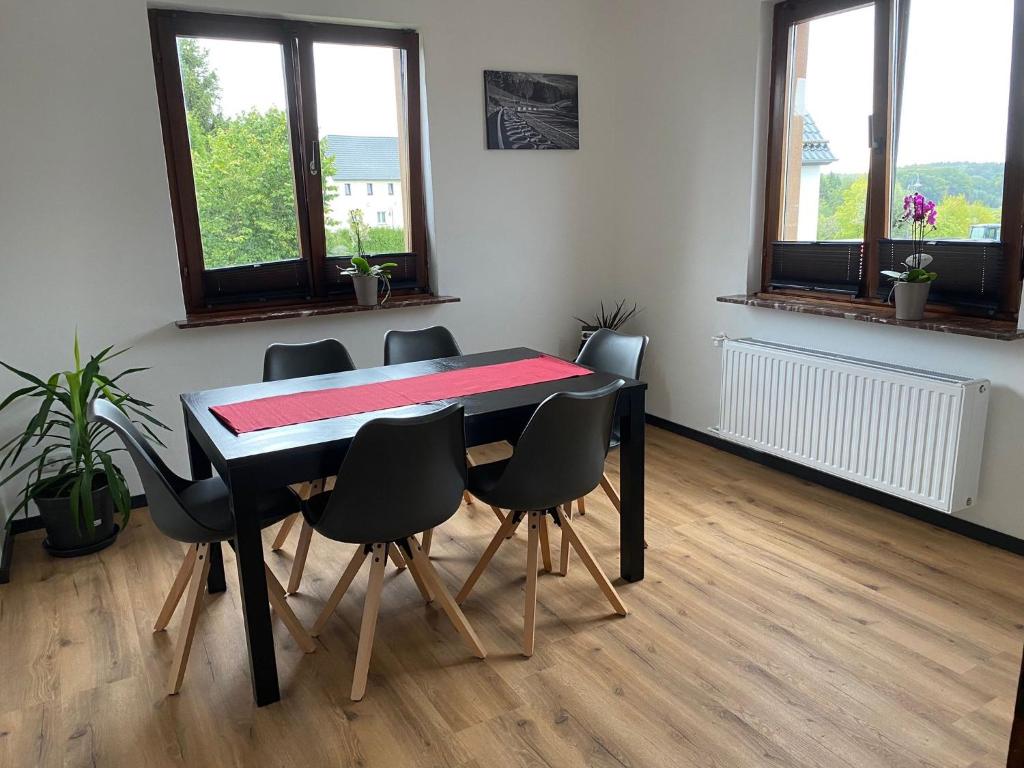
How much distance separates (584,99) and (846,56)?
165 cm

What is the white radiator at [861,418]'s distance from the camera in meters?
3.09

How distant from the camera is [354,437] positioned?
6.97ft

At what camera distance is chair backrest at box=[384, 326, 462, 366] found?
11.9 feet

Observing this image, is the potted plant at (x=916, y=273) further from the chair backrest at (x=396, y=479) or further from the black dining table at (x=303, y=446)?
the chair backrest at (x=396, y=479)

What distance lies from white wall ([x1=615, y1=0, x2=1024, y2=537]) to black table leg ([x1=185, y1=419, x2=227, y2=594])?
282cm

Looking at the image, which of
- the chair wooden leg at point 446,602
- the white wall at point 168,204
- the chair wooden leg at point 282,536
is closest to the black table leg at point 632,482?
the chair wooden leg at point 446,602

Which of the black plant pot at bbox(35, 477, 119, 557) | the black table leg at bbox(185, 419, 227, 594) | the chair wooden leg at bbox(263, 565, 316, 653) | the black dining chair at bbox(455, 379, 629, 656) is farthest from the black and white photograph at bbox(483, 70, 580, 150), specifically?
the chair wooden leg at bbox(263, 565, 316, 653)

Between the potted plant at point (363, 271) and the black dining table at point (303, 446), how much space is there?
0.99 m

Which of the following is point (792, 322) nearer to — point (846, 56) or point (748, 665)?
point (846, 56)

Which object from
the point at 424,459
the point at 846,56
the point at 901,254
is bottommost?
the point at 424,459

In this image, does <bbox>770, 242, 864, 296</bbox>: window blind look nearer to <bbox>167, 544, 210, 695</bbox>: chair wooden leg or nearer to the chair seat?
the chair seat

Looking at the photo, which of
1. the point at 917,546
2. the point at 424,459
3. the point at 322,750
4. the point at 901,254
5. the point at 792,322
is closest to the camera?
the point at 322,750

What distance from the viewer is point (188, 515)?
223 cm

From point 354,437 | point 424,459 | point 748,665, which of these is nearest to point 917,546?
point 748,665
